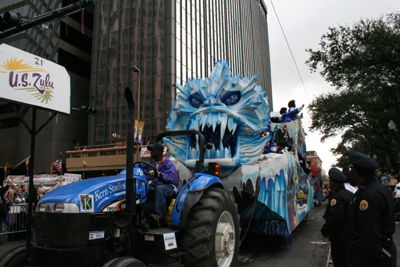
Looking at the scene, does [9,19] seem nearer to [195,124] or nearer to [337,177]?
[195,124]

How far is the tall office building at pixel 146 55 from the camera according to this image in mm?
27609

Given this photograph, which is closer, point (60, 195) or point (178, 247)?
point (60, 195)

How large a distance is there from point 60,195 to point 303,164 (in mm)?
7301

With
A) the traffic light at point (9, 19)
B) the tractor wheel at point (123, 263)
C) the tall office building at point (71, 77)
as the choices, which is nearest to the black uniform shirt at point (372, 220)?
the tractor wheel at point (123, 263)

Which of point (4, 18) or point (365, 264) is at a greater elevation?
point (4, 18)

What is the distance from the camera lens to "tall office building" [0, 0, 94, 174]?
94.8ft

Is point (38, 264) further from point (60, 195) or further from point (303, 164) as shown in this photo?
point (303, 164)

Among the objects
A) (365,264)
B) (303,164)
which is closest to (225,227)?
(365,264)

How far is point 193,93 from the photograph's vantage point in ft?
20.5

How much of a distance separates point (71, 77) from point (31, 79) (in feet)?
89.9

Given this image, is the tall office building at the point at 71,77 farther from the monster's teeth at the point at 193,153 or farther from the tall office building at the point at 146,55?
the monster's teeth at the point at 193,153

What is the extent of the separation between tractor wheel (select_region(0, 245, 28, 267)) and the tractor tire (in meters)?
1.91

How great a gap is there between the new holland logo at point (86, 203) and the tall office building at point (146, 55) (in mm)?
23683

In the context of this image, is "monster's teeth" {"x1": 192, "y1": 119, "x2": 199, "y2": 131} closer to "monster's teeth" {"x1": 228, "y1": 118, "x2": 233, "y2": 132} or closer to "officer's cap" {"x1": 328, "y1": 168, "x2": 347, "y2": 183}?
"monster's teeth" {"x1": 228, "y1": 118, "x2": 233, "y2": 132}
